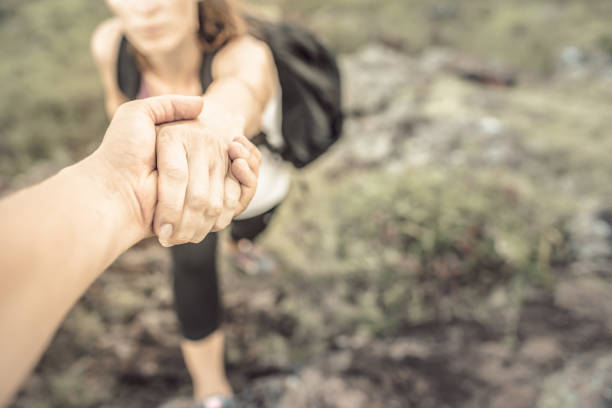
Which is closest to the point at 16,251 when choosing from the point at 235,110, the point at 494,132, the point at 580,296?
the point at 235,110

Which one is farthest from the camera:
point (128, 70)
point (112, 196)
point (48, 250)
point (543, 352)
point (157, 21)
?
point (543, 352)

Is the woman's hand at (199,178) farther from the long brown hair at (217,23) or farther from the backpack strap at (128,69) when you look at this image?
the backpack strap at (128,69)

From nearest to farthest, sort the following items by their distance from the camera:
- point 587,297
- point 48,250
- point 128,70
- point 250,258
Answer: point 48,250
point 128,70
point 587,297
point 250,258

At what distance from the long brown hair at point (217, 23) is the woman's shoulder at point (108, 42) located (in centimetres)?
48

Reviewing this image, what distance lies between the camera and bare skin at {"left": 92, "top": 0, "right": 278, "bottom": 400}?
2.56 feet

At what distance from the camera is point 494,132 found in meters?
3.75

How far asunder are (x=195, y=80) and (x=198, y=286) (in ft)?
2.83

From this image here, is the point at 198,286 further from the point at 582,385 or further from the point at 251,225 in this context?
the point at 582,385

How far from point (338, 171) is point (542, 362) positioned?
2.16 meters

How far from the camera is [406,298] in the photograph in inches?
95.0

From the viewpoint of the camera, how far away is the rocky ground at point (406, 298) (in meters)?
1.95

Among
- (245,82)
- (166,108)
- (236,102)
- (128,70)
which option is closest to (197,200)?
(166,108)

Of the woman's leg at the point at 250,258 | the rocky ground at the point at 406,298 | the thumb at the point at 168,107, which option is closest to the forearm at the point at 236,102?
the thumb at the point at 168,107

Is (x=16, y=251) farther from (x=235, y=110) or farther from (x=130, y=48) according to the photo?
(x=130, y=48)
